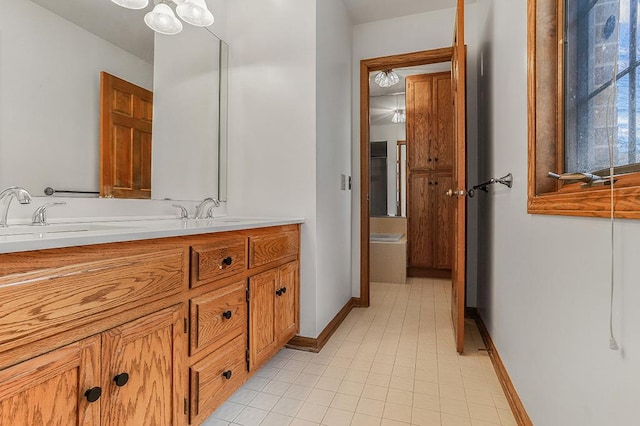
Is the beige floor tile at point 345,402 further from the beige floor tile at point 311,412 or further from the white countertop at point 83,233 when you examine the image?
the white countertop at point 83,233

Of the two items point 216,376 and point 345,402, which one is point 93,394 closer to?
point 216,376

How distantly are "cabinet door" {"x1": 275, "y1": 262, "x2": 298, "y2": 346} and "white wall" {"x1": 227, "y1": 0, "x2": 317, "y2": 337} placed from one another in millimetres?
97

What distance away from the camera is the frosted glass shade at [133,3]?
1.53 m

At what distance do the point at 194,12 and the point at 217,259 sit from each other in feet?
4.58

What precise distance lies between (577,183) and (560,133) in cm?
26

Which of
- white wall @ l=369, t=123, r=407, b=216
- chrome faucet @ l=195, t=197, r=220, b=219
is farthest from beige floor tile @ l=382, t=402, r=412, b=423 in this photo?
white wall @ l=369, t=123, r=407, b=216

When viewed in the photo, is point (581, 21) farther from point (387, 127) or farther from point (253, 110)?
point (387, 127)

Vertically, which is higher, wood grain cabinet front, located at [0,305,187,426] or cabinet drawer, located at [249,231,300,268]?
cabinet drawer, located at [249,231,300,268]

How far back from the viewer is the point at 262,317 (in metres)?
1.60

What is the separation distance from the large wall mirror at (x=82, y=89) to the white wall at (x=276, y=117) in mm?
235

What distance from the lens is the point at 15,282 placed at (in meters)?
0.65

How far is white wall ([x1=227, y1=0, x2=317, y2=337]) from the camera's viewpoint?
200 cm

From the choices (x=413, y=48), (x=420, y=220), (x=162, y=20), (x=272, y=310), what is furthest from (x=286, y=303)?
(x=420, y=220)

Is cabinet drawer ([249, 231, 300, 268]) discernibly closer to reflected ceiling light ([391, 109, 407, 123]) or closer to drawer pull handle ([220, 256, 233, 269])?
drawer pull handle ([220, 256, 233, 269])
